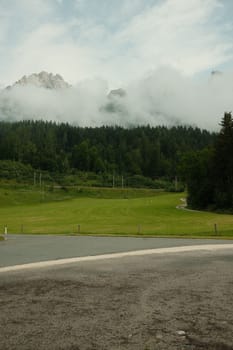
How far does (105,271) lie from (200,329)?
278 inches

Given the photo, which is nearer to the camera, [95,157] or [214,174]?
[214,174]

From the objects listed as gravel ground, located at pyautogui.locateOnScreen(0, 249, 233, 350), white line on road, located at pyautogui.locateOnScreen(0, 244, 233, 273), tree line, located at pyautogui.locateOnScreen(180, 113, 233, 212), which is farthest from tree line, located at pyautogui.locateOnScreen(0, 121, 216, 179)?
gravel ground, located at pyautogui.locateOnScreen(0, 249, 233, 350)

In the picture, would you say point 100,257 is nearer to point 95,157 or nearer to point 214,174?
point 214,174

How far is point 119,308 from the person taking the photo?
881 centimetres

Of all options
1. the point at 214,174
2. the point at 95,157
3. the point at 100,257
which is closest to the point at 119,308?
the point at 100,257

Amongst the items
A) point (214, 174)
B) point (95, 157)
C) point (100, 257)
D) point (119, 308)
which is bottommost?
point (100, 257)

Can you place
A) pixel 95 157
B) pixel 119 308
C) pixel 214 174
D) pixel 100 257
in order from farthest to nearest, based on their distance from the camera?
pixel 95 157 < pixel 214 174 < pixel 100 257 < pixel 119 308

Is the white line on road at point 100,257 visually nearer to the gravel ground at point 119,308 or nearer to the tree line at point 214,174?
the gravel ground at point 119,308

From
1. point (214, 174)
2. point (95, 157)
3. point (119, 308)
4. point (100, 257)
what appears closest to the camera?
point (119, 308)

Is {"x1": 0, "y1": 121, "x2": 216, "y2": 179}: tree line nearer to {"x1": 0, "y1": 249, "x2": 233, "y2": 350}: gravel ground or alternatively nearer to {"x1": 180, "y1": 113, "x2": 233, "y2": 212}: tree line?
{"x1": 180, "y1": 113, "x2": 233, "y2": 212}: tree line

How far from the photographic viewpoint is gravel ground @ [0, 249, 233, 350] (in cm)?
677

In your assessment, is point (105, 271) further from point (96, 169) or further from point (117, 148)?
point (117, 148)

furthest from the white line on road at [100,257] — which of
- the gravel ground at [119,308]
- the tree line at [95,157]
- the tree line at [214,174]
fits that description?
the tree line at [95,157]

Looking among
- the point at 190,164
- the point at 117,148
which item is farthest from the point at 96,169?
the point at 190,164
